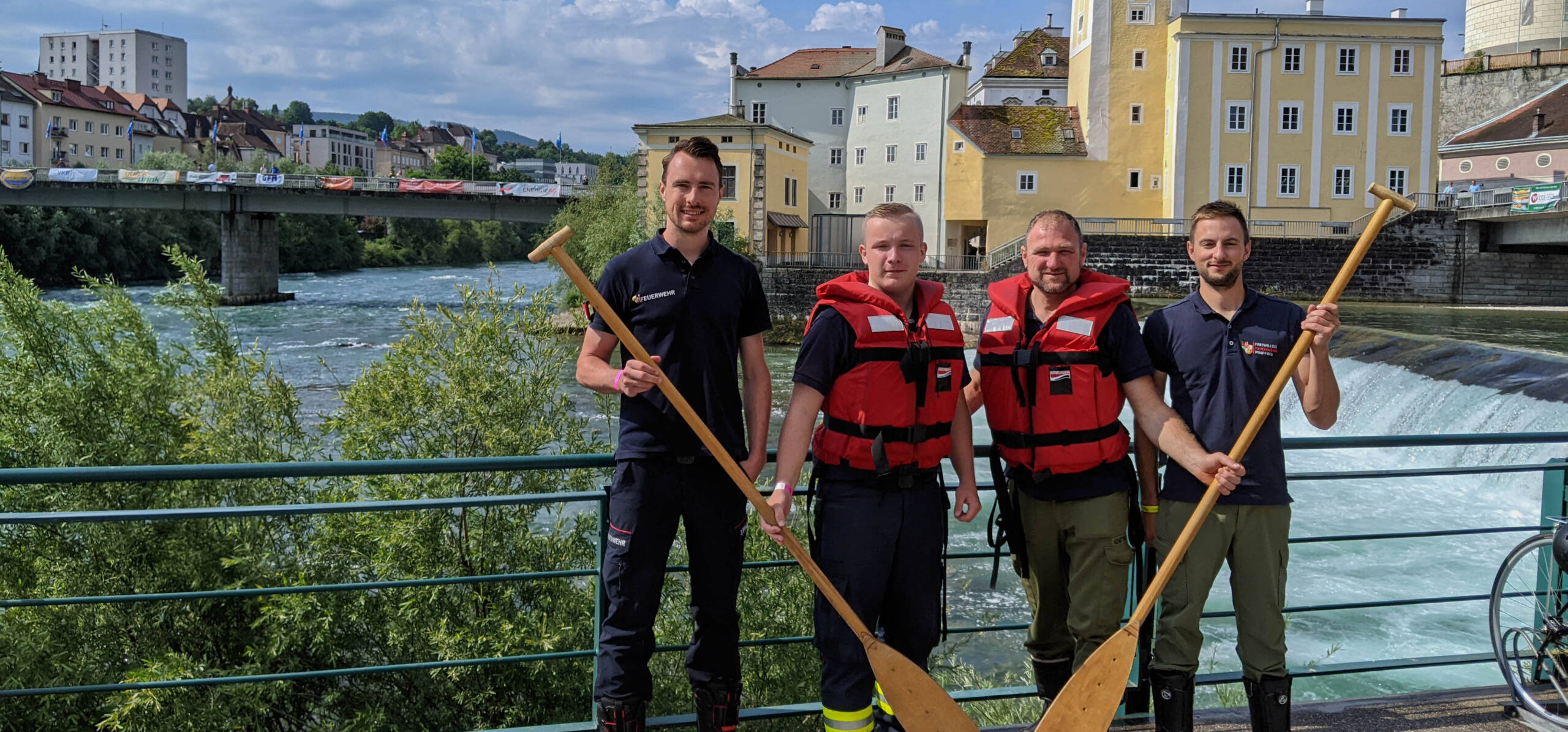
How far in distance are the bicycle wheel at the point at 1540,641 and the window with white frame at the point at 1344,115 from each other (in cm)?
4392

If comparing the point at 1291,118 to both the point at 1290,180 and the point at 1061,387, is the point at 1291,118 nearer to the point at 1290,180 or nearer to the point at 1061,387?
the point at 1290,180

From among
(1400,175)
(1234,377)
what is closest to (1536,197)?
(1400,175)

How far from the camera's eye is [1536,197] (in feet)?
112

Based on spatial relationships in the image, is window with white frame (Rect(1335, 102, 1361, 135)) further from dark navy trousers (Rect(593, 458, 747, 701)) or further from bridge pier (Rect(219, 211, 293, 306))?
dark navy trousers (Rect(593, 458, 747, 701))

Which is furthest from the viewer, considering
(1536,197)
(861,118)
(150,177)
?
(861,118)

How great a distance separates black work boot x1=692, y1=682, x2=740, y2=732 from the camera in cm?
324

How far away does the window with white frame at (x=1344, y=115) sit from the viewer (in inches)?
1688

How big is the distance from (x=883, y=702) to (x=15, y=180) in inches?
2157

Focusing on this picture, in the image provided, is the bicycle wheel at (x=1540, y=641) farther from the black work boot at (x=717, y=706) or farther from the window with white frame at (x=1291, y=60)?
the window with white frame at (x=1291, y=60)

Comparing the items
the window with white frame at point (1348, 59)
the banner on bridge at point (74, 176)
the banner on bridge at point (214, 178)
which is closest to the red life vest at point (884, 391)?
the window with white frame at point (1348, 59)

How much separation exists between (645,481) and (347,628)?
546 centimetres

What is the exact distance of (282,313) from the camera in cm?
4484

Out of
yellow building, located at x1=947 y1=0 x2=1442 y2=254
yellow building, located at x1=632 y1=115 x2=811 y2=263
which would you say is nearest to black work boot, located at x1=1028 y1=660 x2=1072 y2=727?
yellow building, located at x1=632 y1=115 x2=811 y2=263

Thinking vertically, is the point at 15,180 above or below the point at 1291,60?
below
